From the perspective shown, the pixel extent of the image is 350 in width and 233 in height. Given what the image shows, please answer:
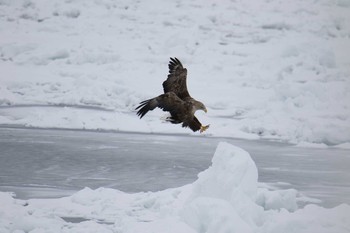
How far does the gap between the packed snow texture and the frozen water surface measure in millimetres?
1678

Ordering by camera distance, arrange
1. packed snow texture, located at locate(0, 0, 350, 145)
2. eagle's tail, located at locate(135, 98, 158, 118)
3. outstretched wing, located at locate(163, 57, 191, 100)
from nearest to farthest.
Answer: eagle's tail, located at locate(135, 98, 158, 118)
outstretched wing, located at locate(163, 57, 191, 100)
packed snow texture, located at locate(0, 0, 350, 145)

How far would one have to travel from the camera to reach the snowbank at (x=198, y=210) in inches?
431

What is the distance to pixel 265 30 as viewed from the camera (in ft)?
118

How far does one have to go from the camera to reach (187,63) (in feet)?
103

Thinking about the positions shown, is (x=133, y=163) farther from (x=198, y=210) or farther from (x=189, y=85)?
(x=189, y=85)

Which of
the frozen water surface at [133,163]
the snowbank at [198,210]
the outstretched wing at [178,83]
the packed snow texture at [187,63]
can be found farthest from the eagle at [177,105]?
the packed snow texture at [187,63]

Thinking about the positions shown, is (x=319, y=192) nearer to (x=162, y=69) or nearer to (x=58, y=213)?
(x=58, y=213)

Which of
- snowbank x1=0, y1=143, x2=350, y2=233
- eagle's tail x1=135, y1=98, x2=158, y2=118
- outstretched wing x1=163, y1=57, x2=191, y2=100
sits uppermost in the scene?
outstretched wing x1=163, y1=57, x2=191, y2=100

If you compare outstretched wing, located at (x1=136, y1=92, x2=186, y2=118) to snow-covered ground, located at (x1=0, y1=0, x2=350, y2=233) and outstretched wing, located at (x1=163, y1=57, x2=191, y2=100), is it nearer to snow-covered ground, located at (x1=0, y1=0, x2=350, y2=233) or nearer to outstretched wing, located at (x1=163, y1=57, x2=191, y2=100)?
outstretched wing, located at (x1=163, y1=57, x2=191, y2=100)

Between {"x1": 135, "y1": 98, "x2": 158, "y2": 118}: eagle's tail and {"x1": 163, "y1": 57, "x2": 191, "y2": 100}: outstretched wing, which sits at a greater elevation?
{"x1": 163, "y1": 57, "x2": 191, "y2": 100}: outstretched wing

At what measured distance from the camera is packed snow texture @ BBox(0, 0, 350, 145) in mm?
25109

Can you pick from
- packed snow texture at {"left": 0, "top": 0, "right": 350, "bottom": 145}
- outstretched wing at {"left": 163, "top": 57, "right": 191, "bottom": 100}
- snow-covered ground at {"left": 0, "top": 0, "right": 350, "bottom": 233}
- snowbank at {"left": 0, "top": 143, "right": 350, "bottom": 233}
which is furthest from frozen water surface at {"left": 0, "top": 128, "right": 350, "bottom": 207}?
outstretched wing at {"left": 163, "top": 57, "right": 191, "bottom": 100}

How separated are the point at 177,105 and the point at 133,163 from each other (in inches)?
441

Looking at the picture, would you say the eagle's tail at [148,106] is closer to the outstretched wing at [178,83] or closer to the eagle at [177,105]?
the eagle at [177,105]
